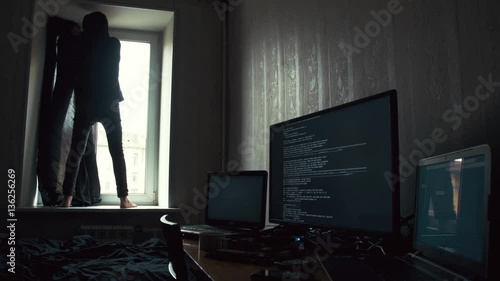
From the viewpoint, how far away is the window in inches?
122

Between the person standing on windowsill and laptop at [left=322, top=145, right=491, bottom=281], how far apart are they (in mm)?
2260

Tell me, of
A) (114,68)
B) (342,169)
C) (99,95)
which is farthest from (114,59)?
(342,169)

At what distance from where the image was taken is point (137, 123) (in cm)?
320

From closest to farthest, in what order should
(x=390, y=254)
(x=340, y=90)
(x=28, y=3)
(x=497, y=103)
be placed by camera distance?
(x=497, y=103) → (x=390, y=254) → (x=340, y=90) → (x=28, y=3)

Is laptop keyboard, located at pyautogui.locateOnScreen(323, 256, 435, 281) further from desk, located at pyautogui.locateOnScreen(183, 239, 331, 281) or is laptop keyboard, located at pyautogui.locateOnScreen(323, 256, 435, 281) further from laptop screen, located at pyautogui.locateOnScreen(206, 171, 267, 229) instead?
laptop screen, located at pyautogui.locateOnScreen(206, 171, 267, 229)

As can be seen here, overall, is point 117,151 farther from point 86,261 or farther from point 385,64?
point 385,64

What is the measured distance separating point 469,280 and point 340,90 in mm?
952

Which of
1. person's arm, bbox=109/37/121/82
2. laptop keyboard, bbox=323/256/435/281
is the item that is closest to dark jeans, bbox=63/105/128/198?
person's arm, bbox=109/37/121/82

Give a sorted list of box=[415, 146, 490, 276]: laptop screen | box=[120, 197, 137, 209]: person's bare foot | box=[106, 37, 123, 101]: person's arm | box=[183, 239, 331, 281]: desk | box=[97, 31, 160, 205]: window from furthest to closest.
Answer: box=[97, 31, 160, 205]: window < box=[106, 37, 123, 101]: person's arm < box=[120, 197, 137, 209]: person's bare foot < box=[183, 239, 331, 281]: desk < box=[415, 146, 490, 276]: laptop screen

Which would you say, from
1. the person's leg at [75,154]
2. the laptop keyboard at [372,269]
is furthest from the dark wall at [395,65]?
the person's leg at [75,154]

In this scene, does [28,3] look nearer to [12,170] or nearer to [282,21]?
[12,170]

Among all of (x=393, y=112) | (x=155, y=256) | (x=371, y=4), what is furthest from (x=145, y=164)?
(x=393, y=112)

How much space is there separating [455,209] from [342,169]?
0.35 m

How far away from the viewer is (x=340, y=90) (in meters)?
1.52
